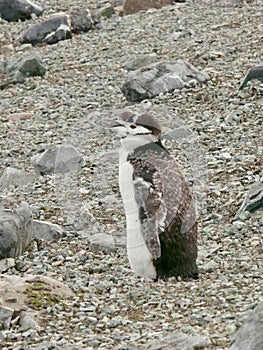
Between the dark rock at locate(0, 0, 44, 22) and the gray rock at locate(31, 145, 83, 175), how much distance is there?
7543 mm

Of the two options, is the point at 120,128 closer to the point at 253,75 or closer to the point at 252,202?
the point at 252,202

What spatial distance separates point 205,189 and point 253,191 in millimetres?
819

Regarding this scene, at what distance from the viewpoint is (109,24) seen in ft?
50.8

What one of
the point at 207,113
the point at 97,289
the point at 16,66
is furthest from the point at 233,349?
the point at 16,66

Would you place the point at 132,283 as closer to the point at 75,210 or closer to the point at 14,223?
the point at 14,223

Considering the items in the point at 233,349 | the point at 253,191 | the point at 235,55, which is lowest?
the point at 235,55

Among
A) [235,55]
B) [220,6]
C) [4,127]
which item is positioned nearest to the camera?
[4,127]

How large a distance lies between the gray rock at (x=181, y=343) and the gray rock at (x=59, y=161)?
4675 mm

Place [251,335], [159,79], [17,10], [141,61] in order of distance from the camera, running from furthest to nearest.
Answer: [17,10] < [141,61] < [159,79] < [251,335]

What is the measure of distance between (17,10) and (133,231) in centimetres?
1126

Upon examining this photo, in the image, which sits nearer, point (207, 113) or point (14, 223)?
point (14, 223)

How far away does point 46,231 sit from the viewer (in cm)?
724

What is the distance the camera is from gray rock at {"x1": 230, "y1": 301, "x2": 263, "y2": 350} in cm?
385

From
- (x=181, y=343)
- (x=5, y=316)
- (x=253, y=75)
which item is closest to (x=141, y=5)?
(x=253, y=75)
